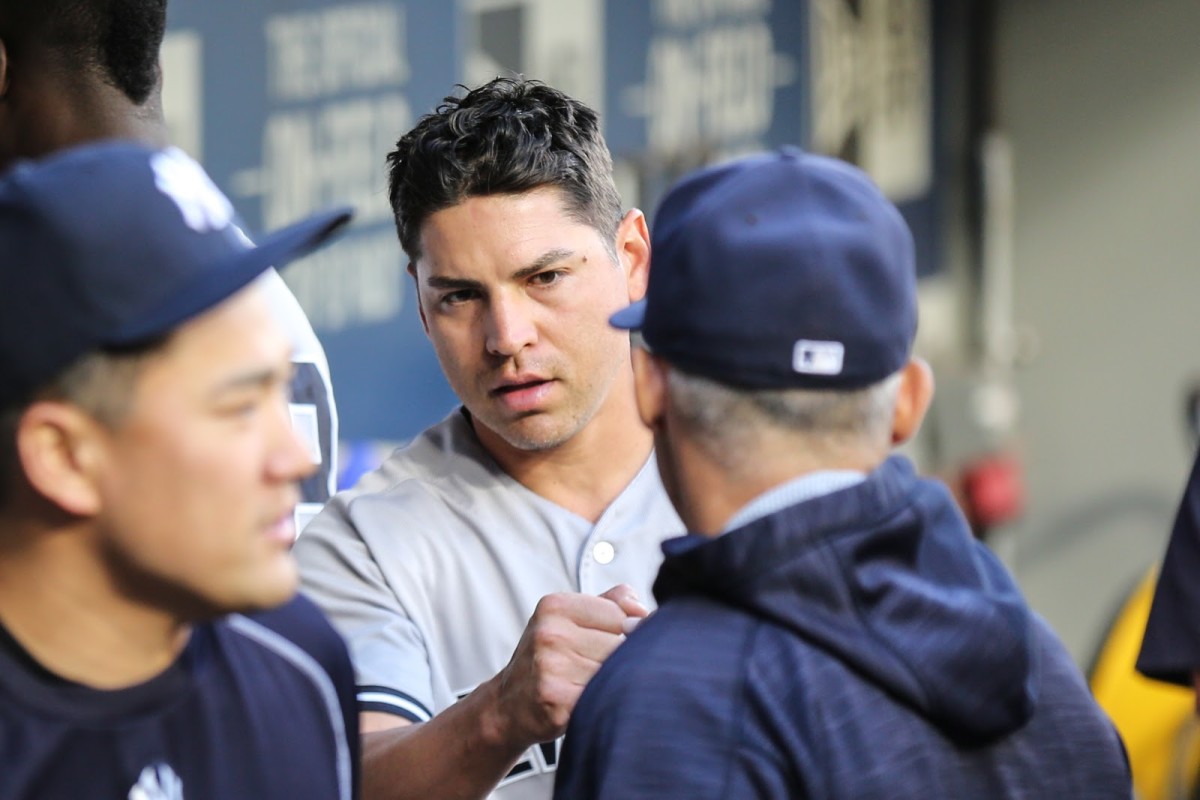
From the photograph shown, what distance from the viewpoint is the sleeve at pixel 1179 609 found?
2.46 metres

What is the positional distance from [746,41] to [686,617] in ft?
19.9

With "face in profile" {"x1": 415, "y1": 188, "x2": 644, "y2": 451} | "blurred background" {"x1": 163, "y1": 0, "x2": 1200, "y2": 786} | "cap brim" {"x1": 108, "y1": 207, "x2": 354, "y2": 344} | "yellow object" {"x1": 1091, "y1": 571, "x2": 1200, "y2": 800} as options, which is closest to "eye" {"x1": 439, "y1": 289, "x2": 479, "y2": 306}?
"face in profile" {"x1": 415, "y1": 188, "x2": 644, "y2": 451}

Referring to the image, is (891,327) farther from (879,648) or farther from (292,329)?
(292,329)

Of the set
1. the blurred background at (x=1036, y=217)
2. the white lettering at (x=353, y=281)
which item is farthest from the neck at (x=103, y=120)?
the blurred background at (x=1036, y=217)

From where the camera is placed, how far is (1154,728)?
250 inches

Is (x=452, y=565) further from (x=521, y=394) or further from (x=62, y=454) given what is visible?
(x=62, y=454)

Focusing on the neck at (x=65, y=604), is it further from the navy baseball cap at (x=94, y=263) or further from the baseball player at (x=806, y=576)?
the baseball player at (x=806, y=576)

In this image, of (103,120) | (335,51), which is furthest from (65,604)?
(335,51)

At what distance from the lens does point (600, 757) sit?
1.49 m

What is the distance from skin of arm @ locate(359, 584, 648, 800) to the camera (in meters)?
1.82

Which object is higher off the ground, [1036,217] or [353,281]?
[353,281]

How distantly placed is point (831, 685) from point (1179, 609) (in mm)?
1157

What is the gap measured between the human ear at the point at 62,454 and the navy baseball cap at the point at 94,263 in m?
0.03

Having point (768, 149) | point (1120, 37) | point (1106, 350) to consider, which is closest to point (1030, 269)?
point (1106, 350)
